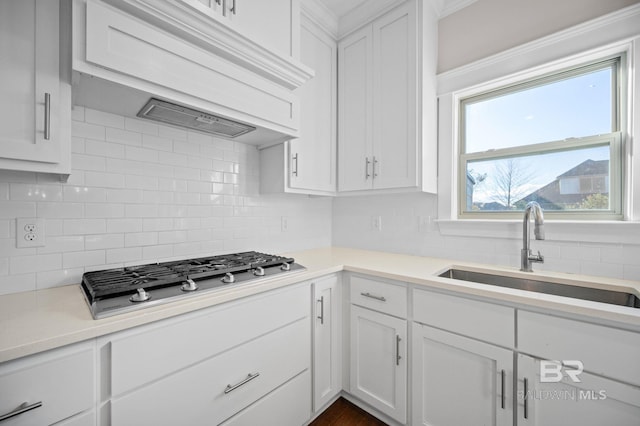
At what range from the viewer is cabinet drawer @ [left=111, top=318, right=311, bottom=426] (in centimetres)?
92

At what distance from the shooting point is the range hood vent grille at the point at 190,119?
1276 mm

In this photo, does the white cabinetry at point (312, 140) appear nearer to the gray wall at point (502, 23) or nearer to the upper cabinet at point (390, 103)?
the upper cabinet at point (390, 103)

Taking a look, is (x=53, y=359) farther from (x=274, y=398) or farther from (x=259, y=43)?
(x=259, y=43)

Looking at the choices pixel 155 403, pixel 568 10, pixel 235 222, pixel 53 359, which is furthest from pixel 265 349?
pixel 568 10

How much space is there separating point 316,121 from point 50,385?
1950 mm

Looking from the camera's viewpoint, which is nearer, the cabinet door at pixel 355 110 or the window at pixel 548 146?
the window at pixel 548 146

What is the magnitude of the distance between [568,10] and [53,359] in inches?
110

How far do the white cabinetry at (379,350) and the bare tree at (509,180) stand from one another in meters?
1.01

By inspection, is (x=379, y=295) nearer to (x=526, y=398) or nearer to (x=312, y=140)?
(x=526, y=398)

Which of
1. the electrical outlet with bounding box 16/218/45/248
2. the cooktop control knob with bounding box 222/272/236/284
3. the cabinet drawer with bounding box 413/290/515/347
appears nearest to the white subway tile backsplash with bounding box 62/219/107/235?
the electrical outlet with bounding box 16/218/45/248

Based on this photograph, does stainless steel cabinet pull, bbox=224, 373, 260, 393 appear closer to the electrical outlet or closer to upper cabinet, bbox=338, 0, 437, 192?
the electrical outlet

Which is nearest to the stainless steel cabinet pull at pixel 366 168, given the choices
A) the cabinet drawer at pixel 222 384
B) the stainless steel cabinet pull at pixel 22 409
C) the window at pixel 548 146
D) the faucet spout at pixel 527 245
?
the window at pixel 548 146

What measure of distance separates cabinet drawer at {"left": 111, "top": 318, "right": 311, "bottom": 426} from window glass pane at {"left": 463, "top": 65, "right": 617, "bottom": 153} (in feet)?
5.92

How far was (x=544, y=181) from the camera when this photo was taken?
165cm
